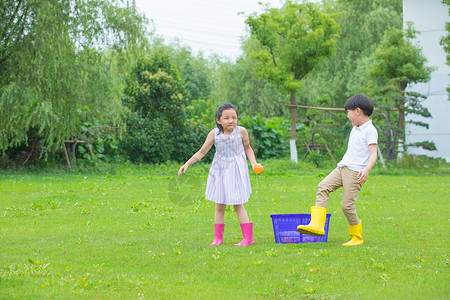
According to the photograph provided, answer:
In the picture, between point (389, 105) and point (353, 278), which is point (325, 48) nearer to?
point (389, 105)

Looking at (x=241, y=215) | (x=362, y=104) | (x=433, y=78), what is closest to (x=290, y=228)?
(x=241, y=215)

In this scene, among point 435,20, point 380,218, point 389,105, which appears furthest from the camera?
point 435,20

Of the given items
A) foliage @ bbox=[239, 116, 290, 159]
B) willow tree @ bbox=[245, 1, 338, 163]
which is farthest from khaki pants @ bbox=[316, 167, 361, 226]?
foliage @ bbox=[239, 116, 290, 159]

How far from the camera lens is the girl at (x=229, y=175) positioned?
6.21 metres

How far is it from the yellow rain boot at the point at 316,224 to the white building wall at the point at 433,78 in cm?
2098

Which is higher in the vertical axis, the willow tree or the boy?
A: the willow tree

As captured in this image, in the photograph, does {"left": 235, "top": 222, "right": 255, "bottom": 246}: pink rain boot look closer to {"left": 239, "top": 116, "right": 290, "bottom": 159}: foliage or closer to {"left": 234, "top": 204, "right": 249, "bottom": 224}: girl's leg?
{"left": 234, "top": 204, "right": 249, "bottom": 224}: girl's leg

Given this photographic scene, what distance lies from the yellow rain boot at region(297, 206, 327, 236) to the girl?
27.5 inches

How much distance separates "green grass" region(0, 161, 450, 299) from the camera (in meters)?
4.18

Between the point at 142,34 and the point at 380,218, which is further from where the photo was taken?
the point at 142,34

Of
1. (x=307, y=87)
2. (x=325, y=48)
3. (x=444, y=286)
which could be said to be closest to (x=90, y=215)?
(x=444, y=286)

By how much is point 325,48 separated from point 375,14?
12308 mm

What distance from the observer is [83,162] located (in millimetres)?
20734

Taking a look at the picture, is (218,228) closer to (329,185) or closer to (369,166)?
(329,185)
